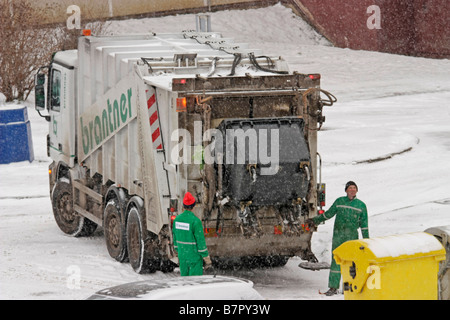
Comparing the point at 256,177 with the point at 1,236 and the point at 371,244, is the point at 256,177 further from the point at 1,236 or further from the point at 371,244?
the point at 1,236

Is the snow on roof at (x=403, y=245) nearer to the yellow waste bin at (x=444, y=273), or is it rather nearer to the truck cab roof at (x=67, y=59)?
the yellow waste bin at (x=444, y=273)

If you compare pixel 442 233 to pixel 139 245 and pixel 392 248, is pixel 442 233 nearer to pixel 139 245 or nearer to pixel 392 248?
pixel 392 248

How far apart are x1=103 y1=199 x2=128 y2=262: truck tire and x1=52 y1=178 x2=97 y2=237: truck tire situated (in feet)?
5.56

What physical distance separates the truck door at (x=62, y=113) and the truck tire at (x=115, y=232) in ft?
6.29

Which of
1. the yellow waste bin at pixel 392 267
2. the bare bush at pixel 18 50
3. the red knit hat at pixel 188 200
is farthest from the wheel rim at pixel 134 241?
the bare bush at pixel 18 50

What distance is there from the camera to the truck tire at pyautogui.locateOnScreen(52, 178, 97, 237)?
16.0 metres

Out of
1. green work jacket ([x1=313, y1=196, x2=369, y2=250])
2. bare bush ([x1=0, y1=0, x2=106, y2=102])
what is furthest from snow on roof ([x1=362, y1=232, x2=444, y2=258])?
bare bush ([x1=0, y1=0, x2=106, y2=102])

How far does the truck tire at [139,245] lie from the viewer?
42.7 ft

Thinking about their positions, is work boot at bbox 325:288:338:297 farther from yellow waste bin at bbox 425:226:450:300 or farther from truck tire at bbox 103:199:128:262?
truck tire at bbox 103:199:128:262

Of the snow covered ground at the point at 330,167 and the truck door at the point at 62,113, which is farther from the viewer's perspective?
the truck door at the point at 62,113

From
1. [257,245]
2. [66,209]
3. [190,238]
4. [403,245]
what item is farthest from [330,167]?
[403,245]

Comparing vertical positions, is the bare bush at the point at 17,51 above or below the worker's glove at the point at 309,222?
above

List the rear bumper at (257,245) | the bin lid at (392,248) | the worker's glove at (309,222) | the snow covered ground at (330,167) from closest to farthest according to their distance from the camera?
the bin lid at (392,248), the rear bumper at (257,245), the worker's glove at (309,222), the snow covered ground at (330,167)

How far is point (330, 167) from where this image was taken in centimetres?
2091
